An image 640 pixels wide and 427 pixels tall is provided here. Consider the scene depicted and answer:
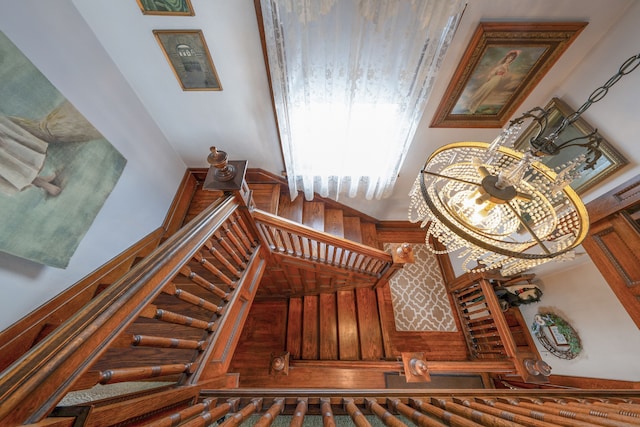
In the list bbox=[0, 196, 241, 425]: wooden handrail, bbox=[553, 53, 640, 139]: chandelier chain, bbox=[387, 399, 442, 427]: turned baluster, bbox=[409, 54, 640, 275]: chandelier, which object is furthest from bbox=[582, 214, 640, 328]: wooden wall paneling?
bbox=[0, 196, 241, 425]: wooden handrail

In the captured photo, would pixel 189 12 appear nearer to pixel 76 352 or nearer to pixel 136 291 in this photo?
pixel 136 291

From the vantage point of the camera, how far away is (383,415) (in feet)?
2.04

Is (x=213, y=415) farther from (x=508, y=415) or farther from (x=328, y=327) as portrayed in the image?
(x=328, y=327)

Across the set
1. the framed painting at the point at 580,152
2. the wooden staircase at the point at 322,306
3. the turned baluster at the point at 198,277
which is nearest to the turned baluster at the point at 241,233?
the turned baluster at the point at 198,277

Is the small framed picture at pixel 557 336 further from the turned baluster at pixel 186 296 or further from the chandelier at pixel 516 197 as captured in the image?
the turned baluster at pixel 186 296

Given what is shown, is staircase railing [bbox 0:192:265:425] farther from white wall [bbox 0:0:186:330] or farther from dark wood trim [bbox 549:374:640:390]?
dark wood trim [bbox 549:374:640:390]

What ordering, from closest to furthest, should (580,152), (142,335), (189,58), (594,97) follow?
(142,335) < (594,97) < (580,152) < (189,58)

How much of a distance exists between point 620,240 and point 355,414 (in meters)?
2.16

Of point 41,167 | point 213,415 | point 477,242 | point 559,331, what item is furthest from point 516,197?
point 559,331

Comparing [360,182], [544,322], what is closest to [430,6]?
[360,182]

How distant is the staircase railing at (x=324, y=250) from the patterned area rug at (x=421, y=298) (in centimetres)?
51

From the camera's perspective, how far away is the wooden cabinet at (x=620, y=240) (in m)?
1.37

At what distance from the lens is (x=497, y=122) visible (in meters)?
2.09

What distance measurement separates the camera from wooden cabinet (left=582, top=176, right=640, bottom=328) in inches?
54.0
